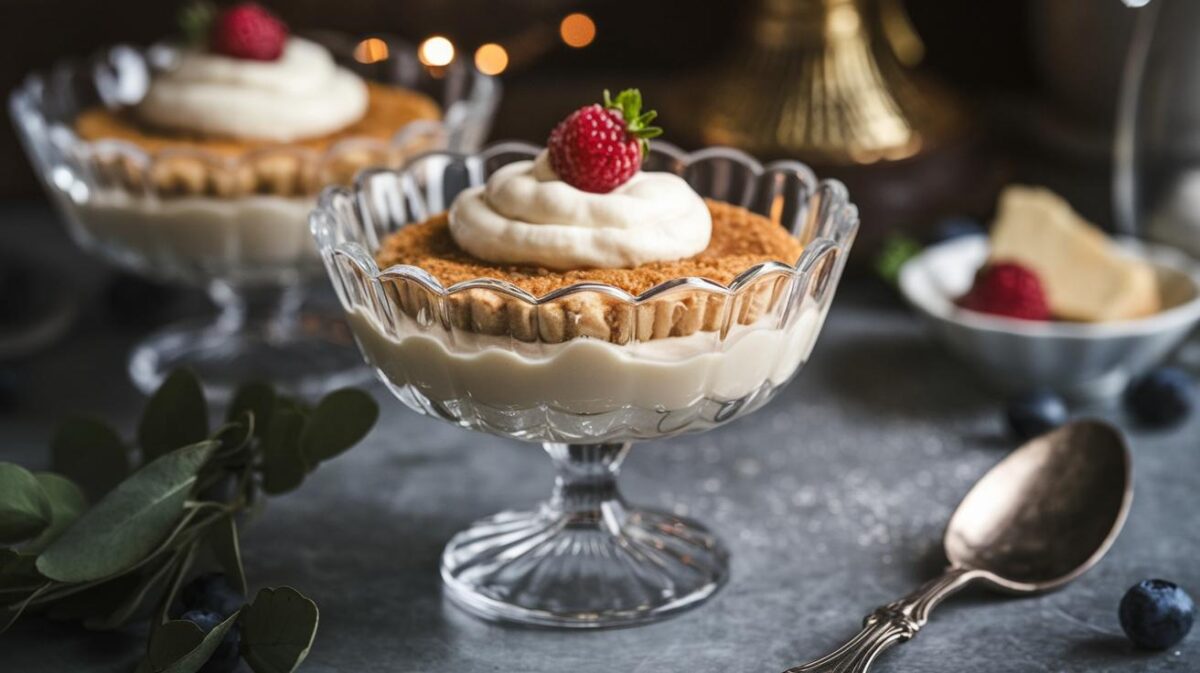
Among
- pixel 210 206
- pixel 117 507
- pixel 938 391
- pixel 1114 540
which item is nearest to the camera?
pixel 117 507

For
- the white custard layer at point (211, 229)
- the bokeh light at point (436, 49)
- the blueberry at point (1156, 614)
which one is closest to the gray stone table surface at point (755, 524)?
the blueberry at point (1156, 614)

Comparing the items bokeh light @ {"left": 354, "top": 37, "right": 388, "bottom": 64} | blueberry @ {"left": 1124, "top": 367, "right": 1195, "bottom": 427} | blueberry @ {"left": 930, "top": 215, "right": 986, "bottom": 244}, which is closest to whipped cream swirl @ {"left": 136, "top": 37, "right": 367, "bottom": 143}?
bokeh light @ {"left": 354, "top": 37, "right": 388, "bottom": 64}

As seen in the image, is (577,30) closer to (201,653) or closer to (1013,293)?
(1013,293)

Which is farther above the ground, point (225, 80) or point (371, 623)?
point (225, 80)

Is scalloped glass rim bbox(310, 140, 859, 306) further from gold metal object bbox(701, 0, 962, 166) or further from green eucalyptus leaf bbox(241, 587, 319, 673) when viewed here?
gold metal object bbox(701, 0, 962, 166)

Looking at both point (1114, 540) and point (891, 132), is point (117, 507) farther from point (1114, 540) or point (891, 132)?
point (891, 132)

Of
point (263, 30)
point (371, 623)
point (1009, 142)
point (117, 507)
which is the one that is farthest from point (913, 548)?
point (1009, 142)
